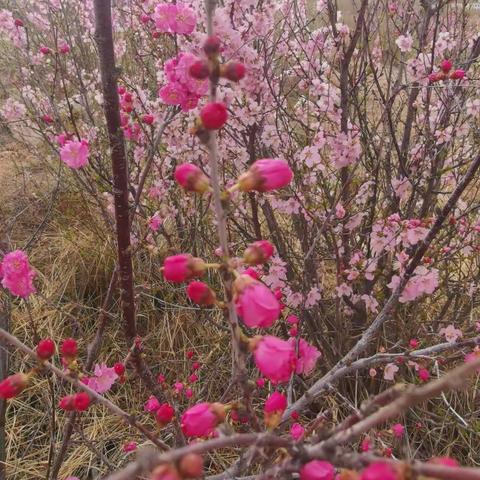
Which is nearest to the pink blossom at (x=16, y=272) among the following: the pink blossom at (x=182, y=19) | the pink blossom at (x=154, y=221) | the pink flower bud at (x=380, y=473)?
the pink blossom at (x=154, y=221)

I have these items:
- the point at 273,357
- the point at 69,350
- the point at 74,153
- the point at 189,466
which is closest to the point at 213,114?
the point at 273,357

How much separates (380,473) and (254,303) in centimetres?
27

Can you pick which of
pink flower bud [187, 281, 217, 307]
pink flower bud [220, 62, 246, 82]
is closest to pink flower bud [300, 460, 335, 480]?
pink flower bud [187, 281, 217, 307]

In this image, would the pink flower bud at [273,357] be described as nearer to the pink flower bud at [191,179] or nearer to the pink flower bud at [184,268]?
the pink flower bud at [184,268]

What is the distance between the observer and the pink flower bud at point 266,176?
0.80 m

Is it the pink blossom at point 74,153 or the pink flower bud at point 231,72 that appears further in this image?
the pink blossom at point 74,153

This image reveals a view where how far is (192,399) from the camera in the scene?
254cm

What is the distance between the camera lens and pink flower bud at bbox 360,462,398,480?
0.50 m

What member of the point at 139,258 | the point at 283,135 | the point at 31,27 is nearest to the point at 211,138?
the point at 283,135

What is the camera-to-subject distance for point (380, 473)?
0.50 meters

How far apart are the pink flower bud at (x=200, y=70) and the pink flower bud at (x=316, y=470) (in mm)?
554

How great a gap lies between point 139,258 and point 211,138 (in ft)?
10.4

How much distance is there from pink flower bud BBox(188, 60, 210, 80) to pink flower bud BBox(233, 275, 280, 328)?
309 mm

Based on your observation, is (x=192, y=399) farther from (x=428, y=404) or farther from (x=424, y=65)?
(x=424, y=65)
